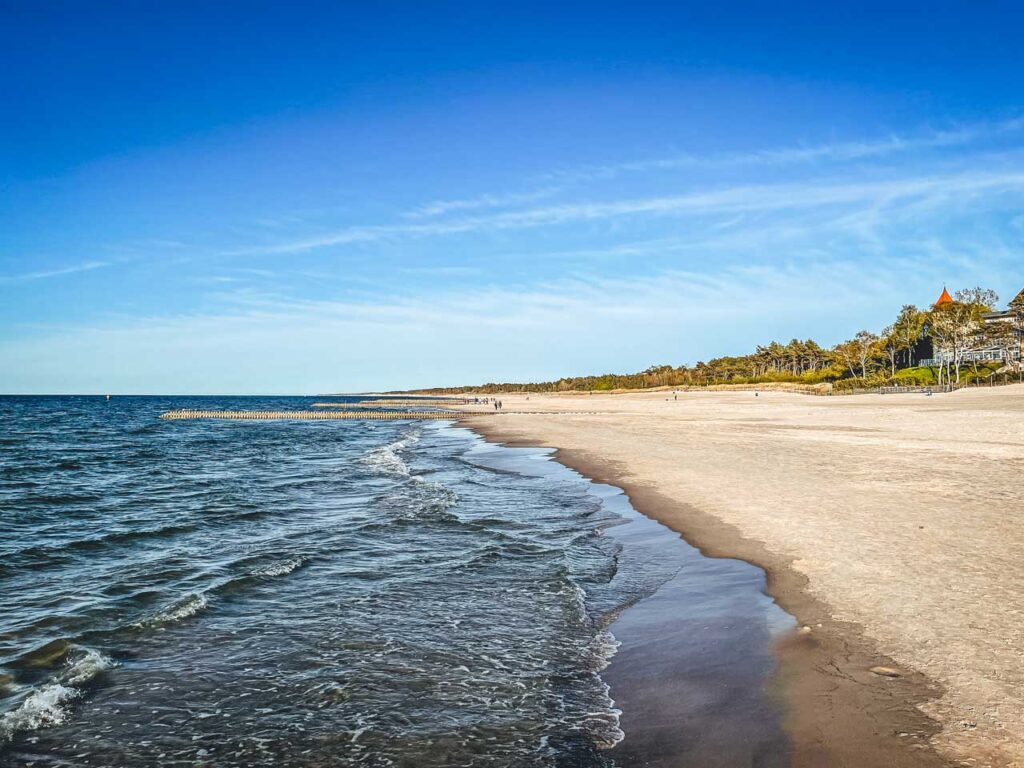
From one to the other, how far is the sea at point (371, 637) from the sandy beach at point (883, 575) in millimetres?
507

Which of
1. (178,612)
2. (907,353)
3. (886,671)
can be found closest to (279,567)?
(178,612)

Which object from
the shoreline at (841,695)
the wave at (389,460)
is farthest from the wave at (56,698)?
the wave at (389,460)

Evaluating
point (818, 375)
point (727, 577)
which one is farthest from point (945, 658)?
point (818, 375)

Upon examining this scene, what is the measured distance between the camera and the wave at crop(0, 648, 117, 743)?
5653 millimetres

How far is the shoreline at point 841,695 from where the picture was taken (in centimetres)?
461

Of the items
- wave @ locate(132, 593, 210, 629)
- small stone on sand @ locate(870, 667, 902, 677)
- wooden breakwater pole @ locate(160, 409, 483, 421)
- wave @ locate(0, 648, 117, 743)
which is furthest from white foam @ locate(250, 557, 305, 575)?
wooden breakwater pole @ locate(160, 409, 483, 421)

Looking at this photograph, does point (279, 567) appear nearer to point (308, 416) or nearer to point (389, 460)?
point (389, 460)

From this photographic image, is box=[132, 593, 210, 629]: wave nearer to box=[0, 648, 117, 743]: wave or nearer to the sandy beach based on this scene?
box=[0, 648, 117, 743]: wave

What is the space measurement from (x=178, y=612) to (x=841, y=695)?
824 centimetres

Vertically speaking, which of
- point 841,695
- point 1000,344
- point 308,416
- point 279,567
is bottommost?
point 308,416

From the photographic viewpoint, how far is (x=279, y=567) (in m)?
10.9

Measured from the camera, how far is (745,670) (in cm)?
625

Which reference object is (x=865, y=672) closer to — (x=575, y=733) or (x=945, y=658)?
(x=945, y=658)

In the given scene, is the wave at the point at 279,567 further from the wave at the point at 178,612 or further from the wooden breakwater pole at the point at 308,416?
the wooden breakwater pole at the point at 308,416
